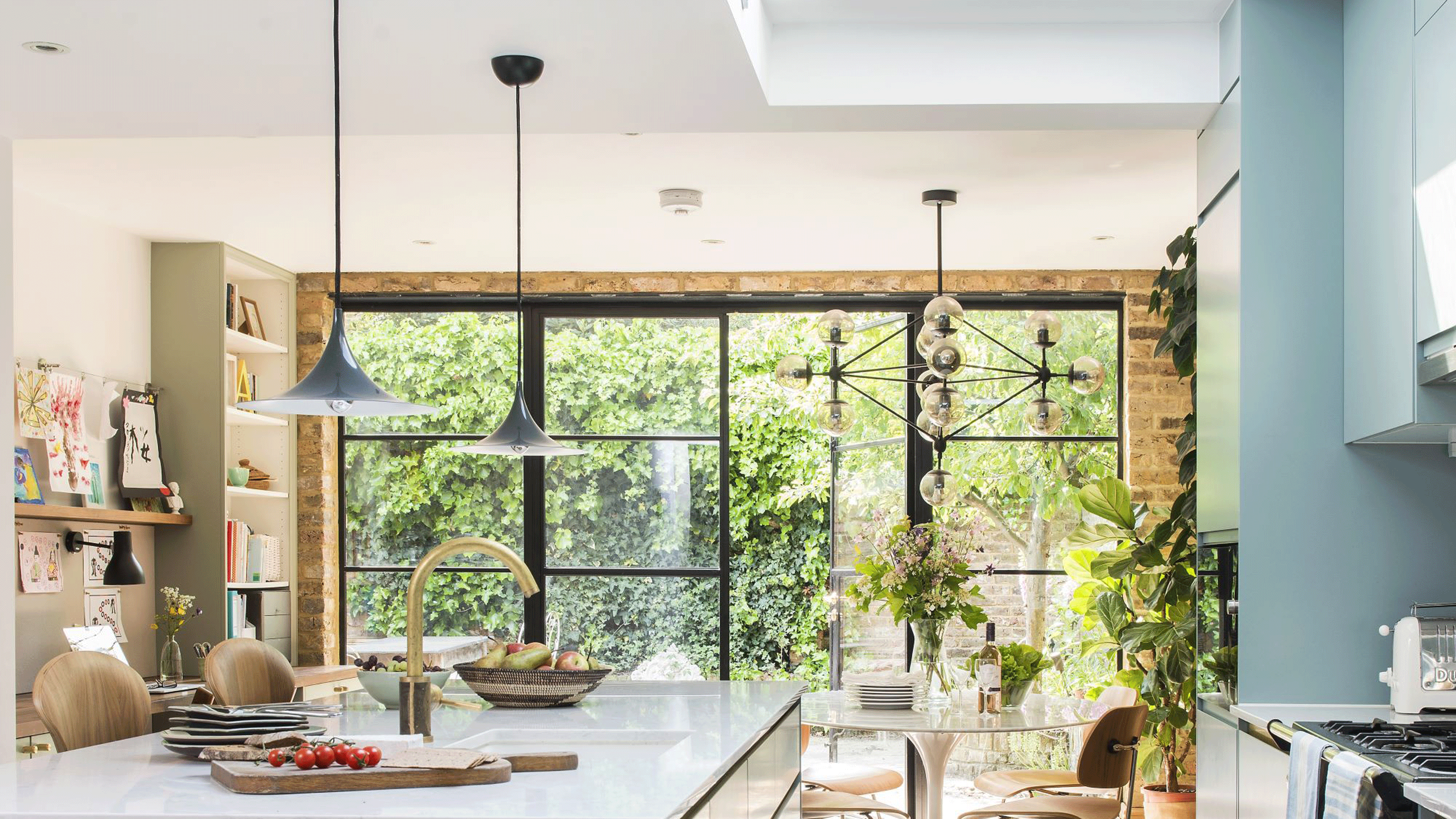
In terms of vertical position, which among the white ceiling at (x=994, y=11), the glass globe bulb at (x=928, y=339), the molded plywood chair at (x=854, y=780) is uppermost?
the white ceiling at (x=994, y=11)

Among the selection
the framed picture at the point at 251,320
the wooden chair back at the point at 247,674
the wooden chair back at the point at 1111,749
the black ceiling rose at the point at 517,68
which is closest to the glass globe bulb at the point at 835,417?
the wooden chair back at the point at 1111,749

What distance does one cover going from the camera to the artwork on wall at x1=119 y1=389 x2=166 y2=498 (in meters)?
5.54

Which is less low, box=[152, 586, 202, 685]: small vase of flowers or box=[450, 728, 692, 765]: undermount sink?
box=[450, 728, 692, 765]: undermount sink

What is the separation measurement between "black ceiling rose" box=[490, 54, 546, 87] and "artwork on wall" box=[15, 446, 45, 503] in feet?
8.79

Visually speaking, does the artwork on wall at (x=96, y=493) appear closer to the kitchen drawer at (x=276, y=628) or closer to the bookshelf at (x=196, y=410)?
the bookshelf at (x=196, y=410)

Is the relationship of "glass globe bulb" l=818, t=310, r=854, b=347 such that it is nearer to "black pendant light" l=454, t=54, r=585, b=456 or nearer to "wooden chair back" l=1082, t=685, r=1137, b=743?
"black pendant light" l=454, t=54, r=585, b=456

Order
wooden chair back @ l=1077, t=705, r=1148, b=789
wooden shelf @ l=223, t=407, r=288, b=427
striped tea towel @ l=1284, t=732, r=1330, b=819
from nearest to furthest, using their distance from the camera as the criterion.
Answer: striped tea towel @ l=1284, t=732, r=1330, b=819, wooden chair back @ l=1077, t=705, r=1148, b=789, wooden shelf @ l=223, t=407, r=288, b=427

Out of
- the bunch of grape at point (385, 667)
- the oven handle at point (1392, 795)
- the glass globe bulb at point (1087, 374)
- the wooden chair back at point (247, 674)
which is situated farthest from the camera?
the glass globe bulb at point (1087, 374)

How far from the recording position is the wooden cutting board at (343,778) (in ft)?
6.28

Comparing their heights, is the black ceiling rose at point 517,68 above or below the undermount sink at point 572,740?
above

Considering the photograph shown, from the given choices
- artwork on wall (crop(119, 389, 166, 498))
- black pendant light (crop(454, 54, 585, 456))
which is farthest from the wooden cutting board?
artwork on wall (crop(119, 389, 166, 498))

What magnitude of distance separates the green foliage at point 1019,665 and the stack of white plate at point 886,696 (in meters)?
0.34

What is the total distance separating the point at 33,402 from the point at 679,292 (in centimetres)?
293

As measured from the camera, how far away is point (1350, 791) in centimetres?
240
